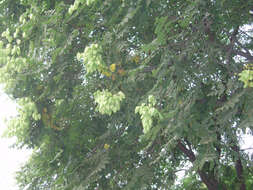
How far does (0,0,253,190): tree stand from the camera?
15.4 ft

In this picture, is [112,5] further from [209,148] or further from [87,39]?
[209,148]

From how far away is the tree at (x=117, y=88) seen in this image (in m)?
4.68

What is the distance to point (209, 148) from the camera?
15.3ft

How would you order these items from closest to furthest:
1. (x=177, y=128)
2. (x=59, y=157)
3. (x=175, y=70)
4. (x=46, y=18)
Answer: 1. (x=177, y=128)
2. (x=175, y=70)
3. (x=46, y=18)
4. (x=59, y=157)

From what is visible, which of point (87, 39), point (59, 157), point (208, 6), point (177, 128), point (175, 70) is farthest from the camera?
point (87, 39)

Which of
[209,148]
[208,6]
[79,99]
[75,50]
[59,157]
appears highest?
[75,50]

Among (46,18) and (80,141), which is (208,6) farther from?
(80,141)

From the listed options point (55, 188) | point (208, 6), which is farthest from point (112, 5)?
point (55, 188)

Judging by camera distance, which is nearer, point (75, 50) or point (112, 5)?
point (112, 5)

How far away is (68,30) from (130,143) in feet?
6.88

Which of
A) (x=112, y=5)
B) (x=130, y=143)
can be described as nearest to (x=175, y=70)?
(x=112, y=5)

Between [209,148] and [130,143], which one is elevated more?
[130,143]

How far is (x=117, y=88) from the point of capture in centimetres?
558

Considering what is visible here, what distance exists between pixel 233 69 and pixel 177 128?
151 centimetres
